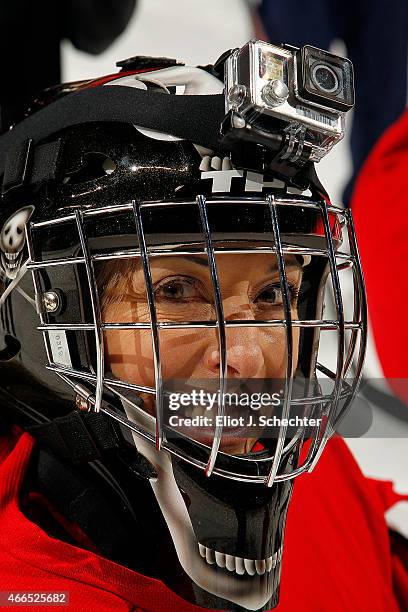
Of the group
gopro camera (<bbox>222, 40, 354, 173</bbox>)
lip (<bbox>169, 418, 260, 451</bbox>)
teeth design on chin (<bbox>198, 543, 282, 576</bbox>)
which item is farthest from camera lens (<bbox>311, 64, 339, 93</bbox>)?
teeth design on chin (<bbox>198, 543, 282, 576</bbox>)

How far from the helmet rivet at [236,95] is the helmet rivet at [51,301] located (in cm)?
24

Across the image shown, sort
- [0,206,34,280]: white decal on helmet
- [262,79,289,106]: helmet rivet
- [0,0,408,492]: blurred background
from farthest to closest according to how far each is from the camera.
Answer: [0,0,408,492]: blurred background < [0,206,34,280]: white decal on helmet < [262,79,289,106]: helmet rivet

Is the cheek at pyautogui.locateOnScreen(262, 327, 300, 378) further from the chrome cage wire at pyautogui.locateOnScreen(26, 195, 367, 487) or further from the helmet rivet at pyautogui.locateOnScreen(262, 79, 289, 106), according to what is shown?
the helmet rivet at pyautogui.locateOnScreen(262, 79, 289, 106)

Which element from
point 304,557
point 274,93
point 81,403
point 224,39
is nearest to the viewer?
point 274,93

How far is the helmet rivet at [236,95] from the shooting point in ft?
2.11

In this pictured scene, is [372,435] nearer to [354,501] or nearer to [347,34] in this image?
[354,501]

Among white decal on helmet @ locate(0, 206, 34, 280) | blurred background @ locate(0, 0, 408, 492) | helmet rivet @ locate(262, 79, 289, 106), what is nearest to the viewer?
helmet rivet @ locate(262, 79, 289, 106)

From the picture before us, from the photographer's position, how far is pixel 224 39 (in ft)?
3.29

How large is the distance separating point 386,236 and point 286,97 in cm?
51

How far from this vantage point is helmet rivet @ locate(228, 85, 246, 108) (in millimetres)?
644

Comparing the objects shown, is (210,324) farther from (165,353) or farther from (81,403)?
(81,403)

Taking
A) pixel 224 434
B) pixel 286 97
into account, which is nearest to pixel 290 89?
pixel 286 97

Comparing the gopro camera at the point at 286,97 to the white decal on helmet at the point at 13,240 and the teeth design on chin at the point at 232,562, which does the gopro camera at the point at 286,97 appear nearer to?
the white decal on helmet at the point at 13,240

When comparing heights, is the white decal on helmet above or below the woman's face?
above
